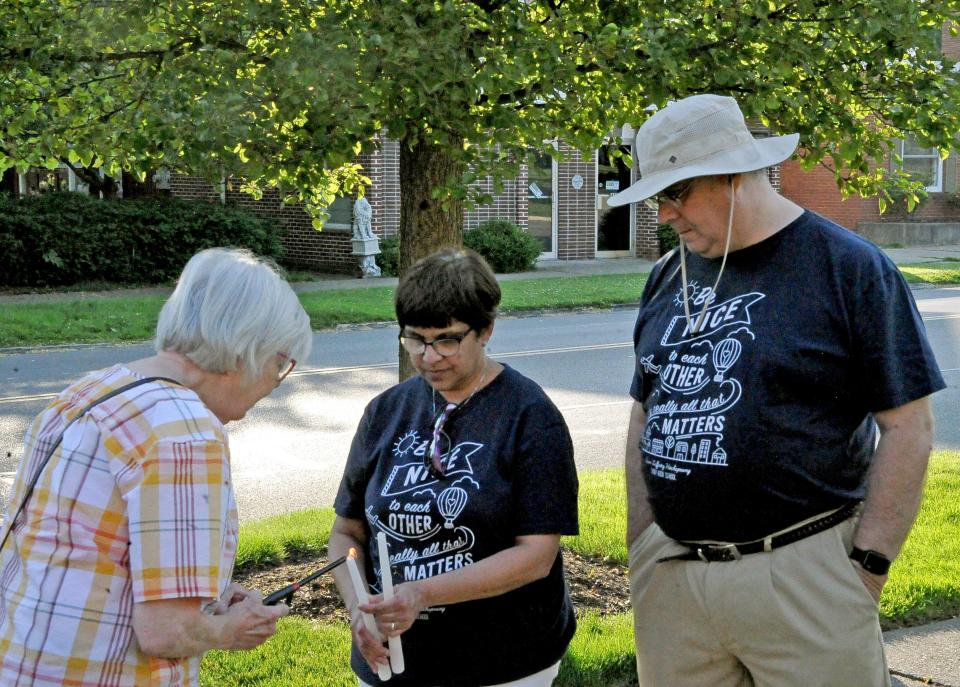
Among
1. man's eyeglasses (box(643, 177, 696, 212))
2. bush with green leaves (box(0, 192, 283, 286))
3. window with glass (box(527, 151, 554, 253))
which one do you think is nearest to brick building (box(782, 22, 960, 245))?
window with glass (box(527, 151, 554, 253))

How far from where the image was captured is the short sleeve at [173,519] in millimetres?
2121

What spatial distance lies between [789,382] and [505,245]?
822 inches

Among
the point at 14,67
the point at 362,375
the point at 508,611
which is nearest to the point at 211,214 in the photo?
the point at 362,375

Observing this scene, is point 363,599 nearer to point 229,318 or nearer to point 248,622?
point 248,622

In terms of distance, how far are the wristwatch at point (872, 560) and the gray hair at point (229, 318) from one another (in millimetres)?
1361

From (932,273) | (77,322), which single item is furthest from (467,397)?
(932,273)

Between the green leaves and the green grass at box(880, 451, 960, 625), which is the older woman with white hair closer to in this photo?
the green leaves

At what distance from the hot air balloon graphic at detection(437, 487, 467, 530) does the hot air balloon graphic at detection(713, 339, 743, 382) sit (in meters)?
0.68

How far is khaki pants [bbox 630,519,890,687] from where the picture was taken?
2656 millimetres

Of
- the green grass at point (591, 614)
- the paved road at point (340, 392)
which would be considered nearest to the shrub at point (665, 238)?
the paved road at point (340, 392)

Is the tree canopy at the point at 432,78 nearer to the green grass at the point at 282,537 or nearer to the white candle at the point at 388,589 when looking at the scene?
the green grass at the point at 282,537

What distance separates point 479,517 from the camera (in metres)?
2.83

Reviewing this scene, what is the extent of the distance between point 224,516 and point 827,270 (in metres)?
1.46

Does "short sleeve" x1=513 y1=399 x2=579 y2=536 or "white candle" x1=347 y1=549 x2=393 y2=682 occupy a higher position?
"short sleeve" x1=513 y1=399 x2=579 y2=536
